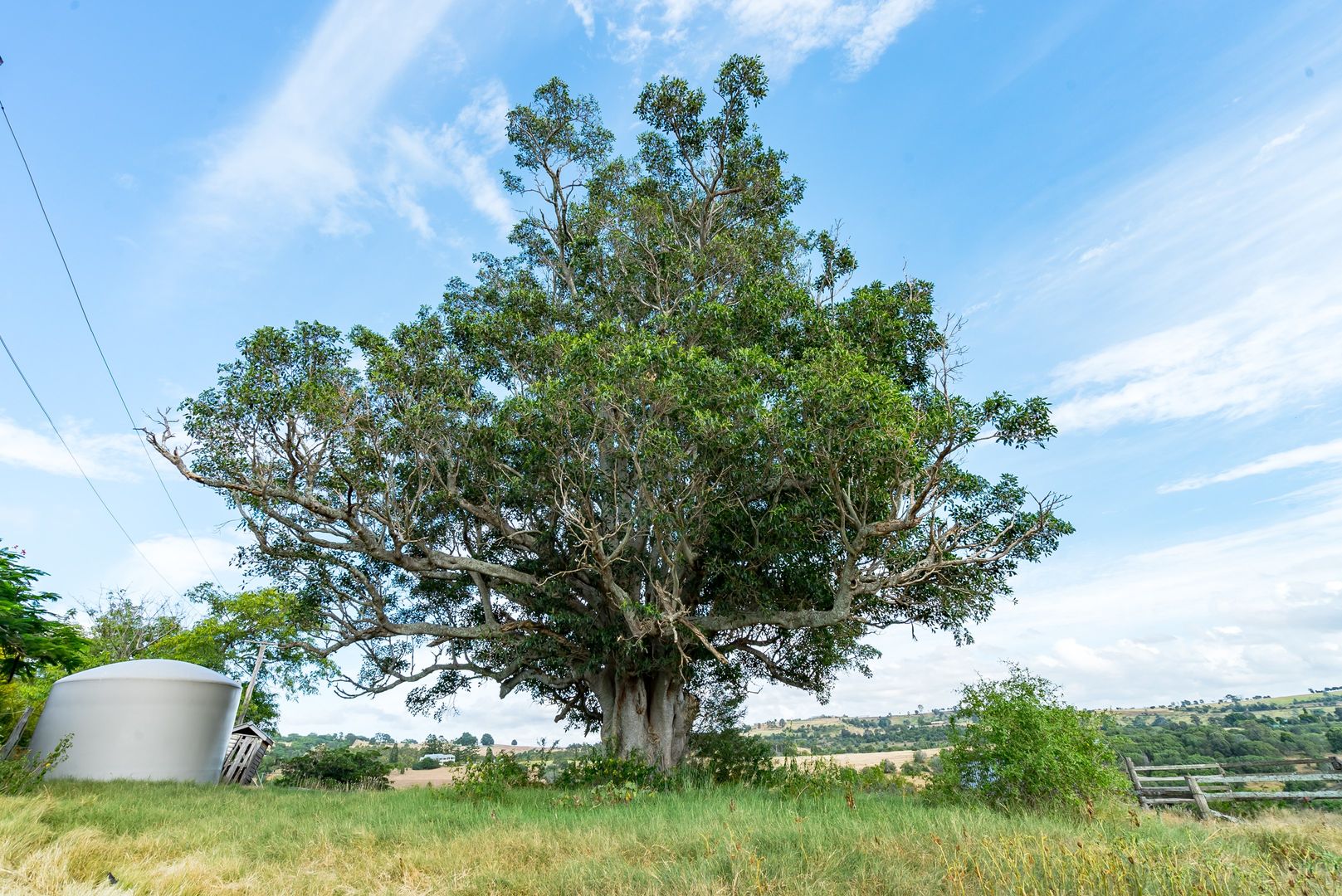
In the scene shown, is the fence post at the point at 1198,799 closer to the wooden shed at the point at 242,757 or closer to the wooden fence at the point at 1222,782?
the wooden fence at the point at 1222,782

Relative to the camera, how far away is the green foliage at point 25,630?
13109mm

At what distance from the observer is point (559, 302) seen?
19.3 meters

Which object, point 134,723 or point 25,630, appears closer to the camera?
point 25,630

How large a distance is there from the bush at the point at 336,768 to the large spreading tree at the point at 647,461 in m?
12.8

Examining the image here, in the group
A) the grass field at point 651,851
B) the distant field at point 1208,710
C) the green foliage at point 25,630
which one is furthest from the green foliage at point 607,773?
the distant field at point 1208,710

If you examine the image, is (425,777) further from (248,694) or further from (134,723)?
(134,723)

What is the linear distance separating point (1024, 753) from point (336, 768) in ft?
92.6

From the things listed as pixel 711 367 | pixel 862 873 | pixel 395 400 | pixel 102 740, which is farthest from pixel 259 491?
pixel 862 873

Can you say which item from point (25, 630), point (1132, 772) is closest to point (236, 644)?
point (25, 630)

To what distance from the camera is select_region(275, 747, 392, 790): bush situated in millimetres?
28406

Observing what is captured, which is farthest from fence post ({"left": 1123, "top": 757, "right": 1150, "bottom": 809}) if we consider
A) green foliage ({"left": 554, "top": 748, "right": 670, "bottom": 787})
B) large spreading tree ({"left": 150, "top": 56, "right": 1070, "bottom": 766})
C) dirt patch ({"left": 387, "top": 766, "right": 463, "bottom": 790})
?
dirt patch ({"left": 387, "top": 766, "right": 463, "bottom": 790})

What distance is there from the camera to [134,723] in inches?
716

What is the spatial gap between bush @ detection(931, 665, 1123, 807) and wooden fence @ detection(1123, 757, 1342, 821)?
795 cm

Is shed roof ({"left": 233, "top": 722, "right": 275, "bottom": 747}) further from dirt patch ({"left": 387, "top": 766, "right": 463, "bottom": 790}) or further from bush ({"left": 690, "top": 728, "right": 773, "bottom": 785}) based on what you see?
bush ({"left": 690, "top": 728, "right": 773, "bottom": 785})
